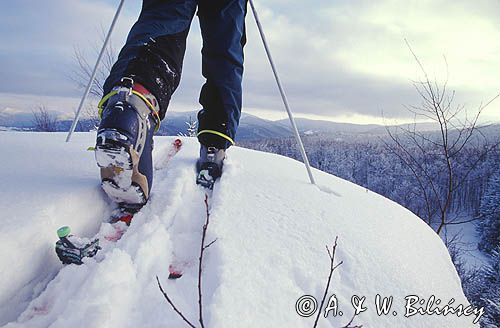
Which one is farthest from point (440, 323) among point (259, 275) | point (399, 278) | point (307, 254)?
point (259, 275)

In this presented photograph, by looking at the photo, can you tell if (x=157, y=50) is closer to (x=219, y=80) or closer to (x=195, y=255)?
(x=219, y=80)

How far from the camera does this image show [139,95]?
3.53 ft

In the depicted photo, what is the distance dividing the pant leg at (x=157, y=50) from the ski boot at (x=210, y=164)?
0.41 metres

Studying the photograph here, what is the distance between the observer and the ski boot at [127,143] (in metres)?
0.98

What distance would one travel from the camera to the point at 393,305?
91 centimetres

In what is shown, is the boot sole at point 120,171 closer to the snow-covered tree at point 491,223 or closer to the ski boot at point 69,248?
the ski boot at point 69,248

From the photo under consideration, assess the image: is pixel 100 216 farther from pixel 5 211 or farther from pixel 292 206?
pixel 292 206

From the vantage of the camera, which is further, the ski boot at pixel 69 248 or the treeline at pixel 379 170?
the treeline at pixel 379 170

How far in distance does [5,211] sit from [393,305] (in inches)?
48.8

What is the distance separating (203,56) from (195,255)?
39.7 inches

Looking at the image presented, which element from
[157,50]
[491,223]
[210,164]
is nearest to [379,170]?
[491,223]

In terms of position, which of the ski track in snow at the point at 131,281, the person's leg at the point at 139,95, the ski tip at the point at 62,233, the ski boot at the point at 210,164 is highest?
the person's leg at the point at 139,95

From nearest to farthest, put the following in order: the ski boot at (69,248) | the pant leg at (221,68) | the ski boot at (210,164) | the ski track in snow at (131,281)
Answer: the ski track in snow at (131,281)
the ski boot at (69,248)
the pant leg at (221,68)
the ski boot at (210,164)

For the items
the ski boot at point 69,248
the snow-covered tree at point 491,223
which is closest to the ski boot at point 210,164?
the ski boot at point 69,248
